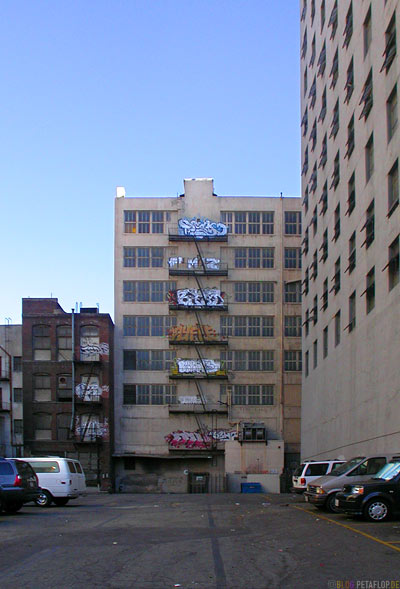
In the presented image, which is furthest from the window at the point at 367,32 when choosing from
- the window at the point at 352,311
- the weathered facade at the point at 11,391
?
the weathered facade at the point at 11,391

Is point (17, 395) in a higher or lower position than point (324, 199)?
lower

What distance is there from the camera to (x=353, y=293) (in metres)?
39.8

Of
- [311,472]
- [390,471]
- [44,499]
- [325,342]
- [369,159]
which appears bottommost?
[44,499]

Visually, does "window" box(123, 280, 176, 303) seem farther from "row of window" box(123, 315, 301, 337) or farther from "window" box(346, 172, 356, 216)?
"window" box(346, 172, 356, 216)

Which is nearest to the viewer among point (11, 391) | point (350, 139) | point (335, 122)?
point (350, 139)

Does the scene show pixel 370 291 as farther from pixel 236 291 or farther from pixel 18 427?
pixel 18 427

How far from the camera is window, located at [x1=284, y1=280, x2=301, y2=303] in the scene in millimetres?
73875

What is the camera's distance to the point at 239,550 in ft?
44.5

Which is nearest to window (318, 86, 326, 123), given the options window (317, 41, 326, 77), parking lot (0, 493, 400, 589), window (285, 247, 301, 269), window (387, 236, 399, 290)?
window (317, 41, 326, 77)

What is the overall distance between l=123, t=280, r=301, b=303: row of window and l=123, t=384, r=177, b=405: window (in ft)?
26.3

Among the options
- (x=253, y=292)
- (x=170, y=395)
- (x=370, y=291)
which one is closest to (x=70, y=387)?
(x=170, y=395)

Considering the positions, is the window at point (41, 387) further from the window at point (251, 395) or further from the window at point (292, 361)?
the window at point (292, 361)

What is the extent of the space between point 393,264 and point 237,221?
44320 millimetres

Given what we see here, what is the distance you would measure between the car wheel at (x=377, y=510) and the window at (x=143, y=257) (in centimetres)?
5685
